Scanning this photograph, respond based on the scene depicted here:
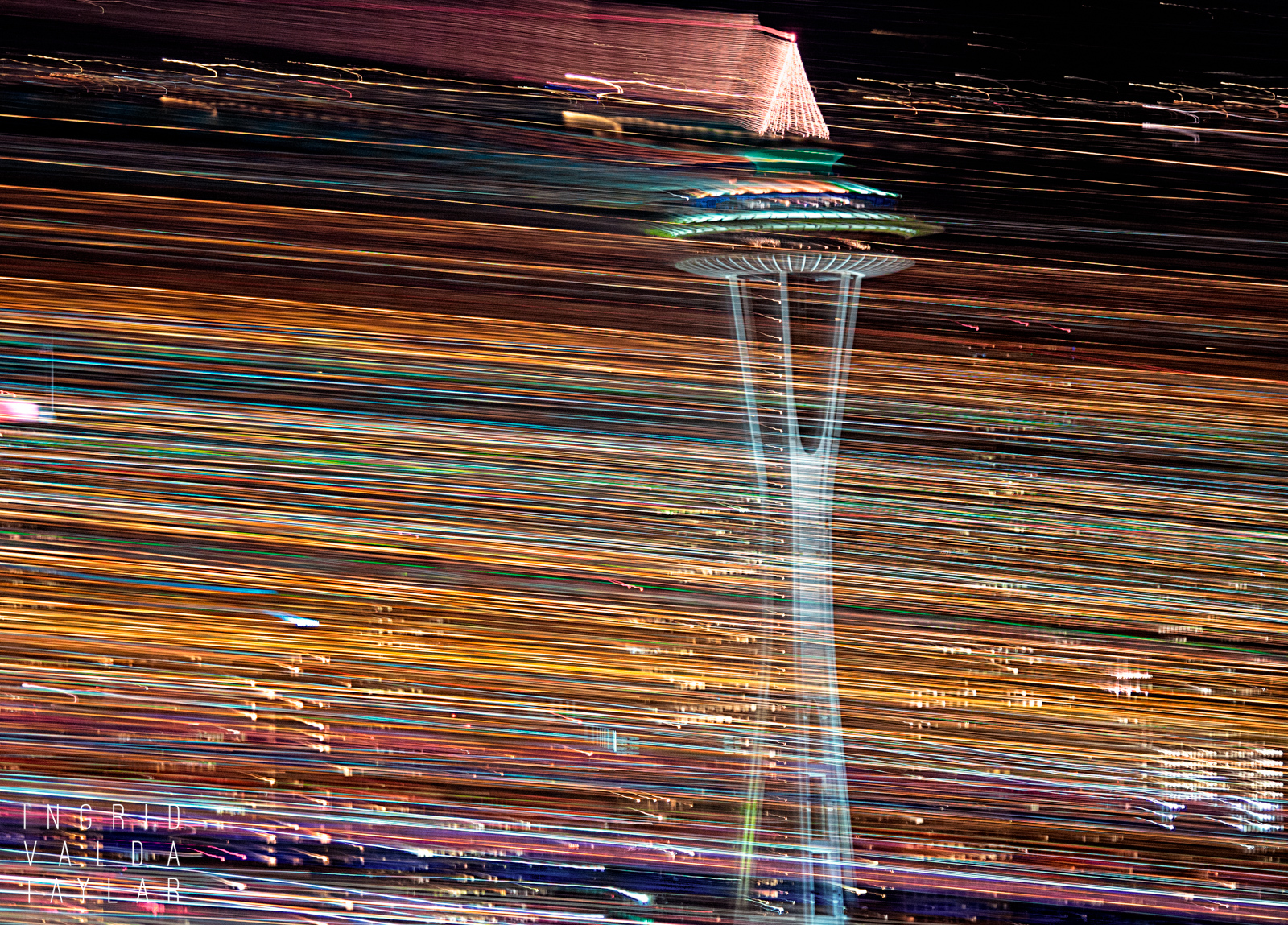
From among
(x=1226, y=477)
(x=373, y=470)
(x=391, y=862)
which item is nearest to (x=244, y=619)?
(x=373, y=470)

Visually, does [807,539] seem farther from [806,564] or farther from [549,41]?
[549,41]

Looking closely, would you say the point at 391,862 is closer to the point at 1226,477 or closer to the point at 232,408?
the point at 232,408

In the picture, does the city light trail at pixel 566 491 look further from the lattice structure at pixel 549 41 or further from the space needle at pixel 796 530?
the space needle at pixel 796 530

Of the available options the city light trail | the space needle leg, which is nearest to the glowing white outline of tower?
the space needle leg

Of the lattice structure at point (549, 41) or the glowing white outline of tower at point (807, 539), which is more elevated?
the lattice structure at point (549, 41)

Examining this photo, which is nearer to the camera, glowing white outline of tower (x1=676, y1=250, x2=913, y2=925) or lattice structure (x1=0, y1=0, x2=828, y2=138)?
glowing white outline of tower (x1=676, y1=250, x2=913, y2=925)

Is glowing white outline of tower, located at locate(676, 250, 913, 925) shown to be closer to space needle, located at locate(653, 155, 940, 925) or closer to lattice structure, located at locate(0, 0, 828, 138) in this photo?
space needle, located at locate(653, 155, 940, 925)

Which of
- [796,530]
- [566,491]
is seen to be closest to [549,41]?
[566,491]

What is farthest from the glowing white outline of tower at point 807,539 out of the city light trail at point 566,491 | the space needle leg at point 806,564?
the city light trail at point 566,491

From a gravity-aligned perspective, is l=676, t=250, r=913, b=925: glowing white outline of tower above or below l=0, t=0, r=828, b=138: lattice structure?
below
